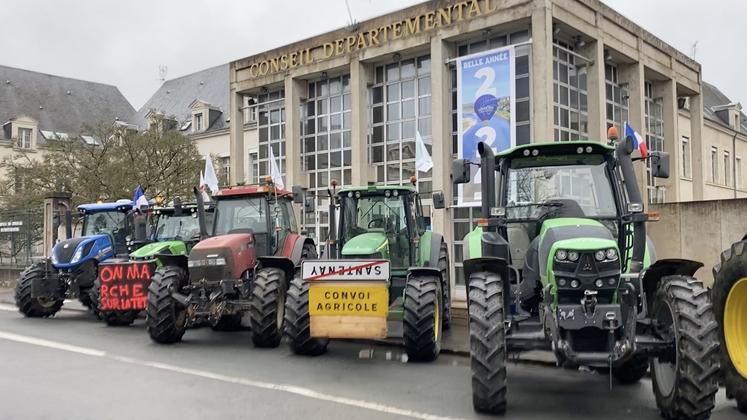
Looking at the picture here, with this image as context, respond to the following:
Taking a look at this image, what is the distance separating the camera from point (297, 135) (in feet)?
70.1

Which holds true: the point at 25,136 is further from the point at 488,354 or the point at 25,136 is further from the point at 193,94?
the point at 488,354

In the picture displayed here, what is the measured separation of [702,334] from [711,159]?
1395 inches

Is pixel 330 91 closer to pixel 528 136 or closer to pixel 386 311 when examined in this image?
pixel 528 136

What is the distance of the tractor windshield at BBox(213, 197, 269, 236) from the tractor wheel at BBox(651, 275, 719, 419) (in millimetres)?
7030

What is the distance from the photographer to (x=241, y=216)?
35.2 ft

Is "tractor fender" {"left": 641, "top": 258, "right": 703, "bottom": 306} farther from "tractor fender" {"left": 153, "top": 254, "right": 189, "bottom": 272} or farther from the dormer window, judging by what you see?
the dormer window

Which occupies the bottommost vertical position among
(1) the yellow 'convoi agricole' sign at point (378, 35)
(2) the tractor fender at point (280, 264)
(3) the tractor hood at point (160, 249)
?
(2) the tractor fender at point (280, 264)

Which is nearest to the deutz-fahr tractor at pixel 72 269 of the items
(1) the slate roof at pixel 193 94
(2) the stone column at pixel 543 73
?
(2) the stone column at pixel 543 73

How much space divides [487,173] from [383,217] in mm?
3465

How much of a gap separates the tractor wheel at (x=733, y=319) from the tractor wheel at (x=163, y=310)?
24.0 feet

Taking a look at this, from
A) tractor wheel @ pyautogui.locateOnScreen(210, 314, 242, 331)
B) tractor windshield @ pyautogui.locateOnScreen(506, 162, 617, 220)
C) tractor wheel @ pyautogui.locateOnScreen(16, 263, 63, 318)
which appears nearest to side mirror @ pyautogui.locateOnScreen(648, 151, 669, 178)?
tractor windshield @ pyautogui.locateOnScreen(506, 162, 617, 220)

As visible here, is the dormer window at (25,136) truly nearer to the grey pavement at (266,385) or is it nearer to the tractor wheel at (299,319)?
the grey pavement at (266,385)

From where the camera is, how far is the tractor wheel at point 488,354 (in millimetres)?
5324

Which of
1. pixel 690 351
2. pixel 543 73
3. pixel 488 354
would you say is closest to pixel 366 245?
pixel 488 354
